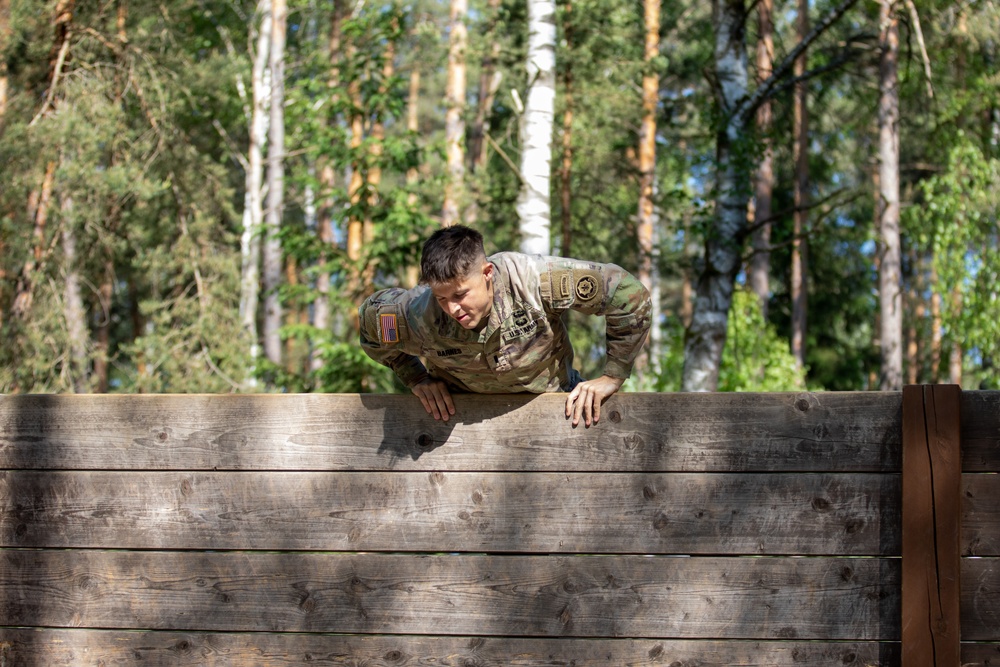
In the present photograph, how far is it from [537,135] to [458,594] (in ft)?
19.0

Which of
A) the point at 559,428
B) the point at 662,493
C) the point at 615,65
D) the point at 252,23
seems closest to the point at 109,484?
the point at 559,428

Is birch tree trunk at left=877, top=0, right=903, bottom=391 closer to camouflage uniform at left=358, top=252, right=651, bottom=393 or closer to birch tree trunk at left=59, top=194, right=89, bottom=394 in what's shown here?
birch tree trunk at left=59, top=194, right=89, bottom=394

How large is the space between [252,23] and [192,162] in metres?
5.51

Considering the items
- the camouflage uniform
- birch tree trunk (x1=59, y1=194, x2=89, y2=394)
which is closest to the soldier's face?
the camouflage uniform

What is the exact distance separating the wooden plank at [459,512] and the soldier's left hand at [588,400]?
0.20m

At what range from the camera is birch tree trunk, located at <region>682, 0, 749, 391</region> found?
29.7ft

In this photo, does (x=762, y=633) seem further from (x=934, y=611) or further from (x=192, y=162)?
(x=192, y=162)

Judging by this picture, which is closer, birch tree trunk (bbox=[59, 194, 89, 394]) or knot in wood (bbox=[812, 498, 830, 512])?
knot in wood (bbox=[812, 498, 830, 512])

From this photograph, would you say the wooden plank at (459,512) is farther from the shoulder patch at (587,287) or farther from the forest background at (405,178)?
the forest background at (405,178)

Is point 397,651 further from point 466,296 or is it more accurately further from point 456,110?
point 456,110

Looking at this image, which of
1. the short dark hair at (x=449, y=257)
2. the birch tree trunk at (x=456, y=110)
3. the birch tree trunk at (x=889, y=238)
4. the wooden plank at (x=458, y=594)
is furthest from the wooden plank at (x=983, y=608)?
the birch tree trunk at (x=889, y=238)

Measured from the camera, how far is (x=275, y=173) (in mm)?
17484

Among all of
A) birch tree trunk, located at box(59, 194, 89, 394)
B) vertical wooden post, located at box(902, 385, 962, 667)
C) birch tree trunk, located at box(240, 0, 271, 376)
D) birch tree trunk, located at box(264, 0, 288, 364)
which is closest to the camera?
vertical wooden post, located at box(902, 385, 962, 667)

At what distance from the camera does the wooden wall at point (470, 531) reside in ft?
10.6
